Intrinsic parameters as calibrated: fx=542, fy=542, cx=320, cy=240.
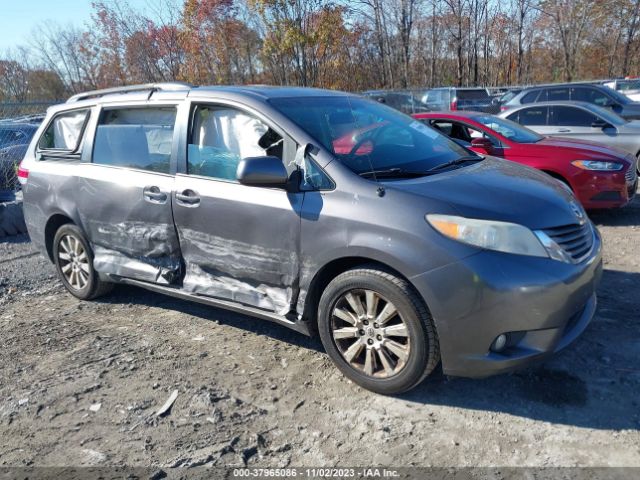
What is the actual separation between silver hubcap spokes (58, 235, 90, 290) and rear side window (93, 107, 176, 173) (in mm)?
876

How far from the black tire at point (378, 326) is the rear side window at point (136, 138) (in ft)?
5.73

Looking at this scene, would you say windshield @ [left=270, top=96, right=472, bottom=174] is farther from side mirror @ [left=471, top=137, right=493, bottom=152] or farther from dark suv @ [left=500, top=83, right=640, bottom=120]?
dark suv @ [left=500, top=83, right=640, bottom=120]

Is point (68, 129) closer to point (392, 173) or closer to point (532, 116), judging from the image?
point (392, 173)

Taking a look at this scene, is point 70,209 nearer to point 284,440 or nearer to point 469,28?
point 284,440

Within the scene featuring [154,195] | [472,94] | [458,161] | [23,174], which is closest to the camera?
[458,161]

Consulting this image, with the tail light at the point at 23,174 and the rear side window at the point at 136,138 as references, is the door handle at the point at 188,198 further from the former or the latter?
the tail light at the point at 23,174

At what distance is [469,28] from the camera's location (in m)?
26.4

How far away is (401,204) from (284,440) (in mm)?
1454

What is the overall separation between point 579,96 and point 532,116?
12.4 ft

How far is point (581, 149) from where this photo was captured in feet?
22.9

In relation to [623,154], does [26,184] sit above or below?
above

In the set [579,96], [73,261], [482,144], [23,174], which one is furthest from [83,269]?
[579,96]

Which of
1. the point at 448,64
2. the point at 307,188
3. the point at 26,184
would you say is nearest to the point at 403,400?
the point at 307,188

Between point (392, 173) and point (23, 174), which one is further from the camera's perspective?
point (23, 174)
